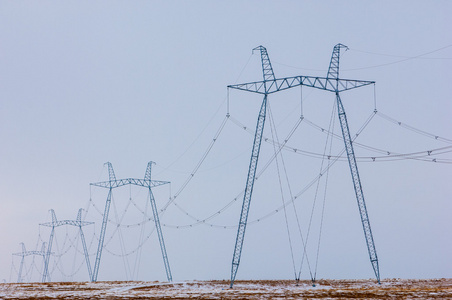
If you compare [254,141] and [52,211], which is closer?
[254,141]

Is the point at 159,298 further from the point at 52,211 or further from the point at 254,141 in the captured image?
the point at 52,211

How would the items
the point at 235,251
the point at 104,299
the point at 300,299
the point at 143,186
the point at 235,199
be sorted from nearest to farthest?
the point at 300,299 → the point at 104,299 → the point at 235,251 → the point at 235,199 → the point at 143,186

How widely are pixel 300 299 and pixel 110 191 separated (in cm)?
5431

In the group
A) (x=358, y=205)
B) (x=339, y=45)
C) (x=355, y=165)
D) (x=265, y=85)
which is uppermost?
(x=339, y=45)

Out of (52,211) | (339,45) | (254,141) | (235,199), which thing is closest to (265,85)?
(254,141)

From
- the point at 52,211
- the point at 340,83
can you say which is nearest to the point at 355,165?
the point at 340,83

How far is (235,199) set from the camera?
71438 millimetres

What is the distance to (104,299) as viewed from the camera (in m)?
44.4

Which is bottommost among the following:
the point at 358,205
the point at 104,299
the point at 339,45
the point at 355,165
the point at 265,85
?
the point at 104,299

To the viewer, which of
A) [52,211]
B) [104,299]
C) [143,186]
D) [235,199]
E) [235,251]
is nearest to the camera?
[104,299]

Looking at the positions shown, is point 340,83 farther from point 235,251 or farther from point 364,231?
point 235,251

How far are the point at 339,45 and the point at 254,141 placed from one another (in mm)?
16531

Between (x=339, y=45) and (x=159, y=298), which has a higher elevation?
(x=339, y=45)

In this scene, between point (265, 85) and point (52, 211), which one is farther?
point (52, 211)
